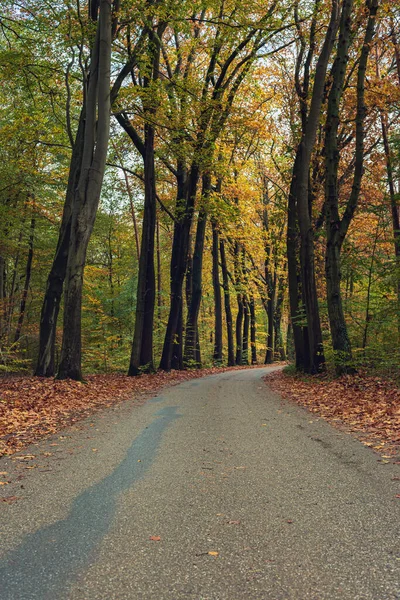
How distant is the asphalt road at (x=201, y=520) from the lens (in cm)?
246

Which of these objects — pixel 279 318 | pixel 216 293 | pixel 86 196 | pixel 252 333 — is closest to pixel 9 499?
pixel 86 196

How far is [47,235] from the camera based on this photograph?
19812 millimetres

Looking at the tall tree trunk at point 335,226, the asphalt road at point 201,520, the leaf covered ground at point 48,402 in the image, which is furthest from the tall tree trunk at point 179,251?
the asphalt road at point 201,520

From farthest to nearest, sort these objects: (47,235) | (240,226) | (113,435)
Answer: (240,226) → (47,235) → (113,435)

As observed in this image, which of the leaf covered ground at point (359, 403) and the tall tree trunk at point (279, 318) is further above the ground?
the tall tree trunk at point (279, 318)

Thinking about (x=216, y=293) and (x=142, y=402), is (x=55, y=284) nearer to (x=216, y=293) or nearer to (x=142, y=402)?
(x=142, y=402)

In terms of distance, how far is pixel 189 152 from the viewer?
15617 mm

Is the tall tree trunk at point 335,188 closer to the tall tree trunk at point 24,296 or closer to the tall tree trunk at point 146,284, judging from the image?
the tall tree trunk at point 146,284

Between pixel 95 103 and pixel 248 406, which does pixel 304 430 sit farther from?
pixel 95 103

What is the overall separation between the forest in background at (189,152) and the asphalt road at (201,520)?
23.3 feet

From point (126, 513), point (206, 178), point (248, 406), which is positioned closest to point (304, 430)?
point (248, 406)

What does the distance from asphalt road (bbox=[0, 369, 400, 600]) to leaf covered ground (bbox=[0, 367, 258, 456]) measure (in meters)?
0.70

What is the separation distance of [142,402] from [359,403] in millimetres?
4729

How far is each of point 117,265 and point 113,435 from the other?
2284cm
